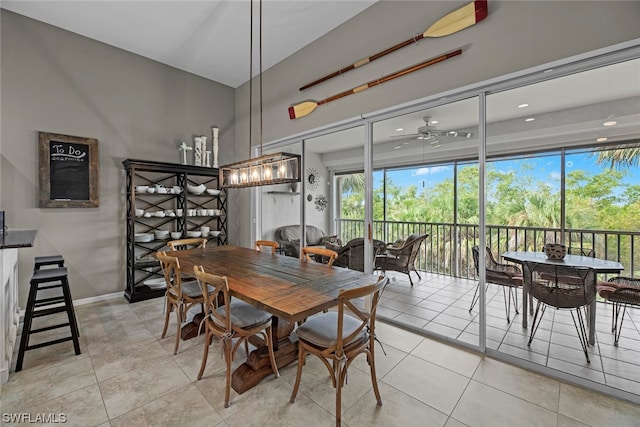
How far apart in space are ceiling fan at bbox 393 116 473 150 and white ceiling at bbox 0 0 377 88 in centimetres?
154

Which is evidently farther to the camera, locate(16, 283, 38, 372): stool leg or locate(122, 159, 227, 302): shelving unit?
locate(122, 159, 227, 302): shelving unit

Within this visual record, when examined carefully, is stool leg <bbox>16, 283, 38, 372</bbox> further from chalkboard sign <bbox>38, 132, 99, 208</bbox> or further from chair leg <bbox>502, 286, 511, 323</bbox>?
chair leg <bbox>502, 286, 511, 323</bbox>

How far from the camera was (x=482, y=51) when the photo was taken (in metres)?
2.36

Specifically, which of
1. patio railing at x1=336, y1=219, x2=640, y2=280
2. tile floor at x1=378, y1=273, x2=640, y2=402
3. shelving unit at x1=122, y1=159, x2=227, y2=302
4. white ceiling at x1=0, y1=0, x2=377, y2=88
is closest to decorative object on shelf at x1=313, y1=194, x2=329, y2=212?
patio railing at x1=336, y1=219, x2=640, y2=280

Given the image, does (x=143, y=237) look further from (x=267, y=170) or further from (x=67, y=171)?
(x=267, y=170)

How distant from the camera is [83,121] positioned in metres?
3.75

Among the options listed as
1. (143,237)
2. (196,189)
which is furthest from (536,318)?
(143,237)

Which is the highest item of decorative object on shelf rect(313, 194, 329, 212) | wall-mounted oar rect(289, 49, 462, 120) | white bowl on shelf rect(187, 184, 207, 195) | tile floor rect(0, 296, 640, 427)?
wall-mounted oar rect(289, 49, 462, 120)

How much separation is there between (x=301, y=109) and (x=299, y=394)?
11.3 ft

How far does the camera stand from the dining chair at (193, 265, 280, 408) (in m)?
1.87

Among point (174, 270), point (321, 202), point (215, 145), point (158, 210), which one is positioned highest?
point (215, 145)

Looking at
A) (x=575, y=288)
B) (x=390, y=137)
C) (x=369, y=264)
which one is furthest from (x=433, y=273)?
(x=390, y=137)

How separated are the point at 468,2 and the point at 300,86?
229 centimetres

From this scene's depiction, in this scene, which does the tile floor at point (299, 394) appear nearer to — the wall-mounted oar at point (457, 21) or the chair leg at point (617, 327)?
the chair leg at point (617, 327)
